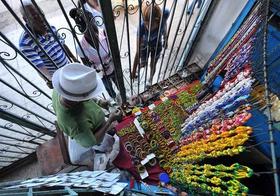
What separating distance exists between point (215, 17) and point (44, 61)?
83.9 inches

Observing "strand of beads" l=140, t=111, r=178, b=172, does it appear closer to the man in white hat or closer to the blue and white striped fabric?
the man in white hat

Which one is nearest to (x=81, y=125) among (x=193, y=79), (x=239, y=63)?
(x=239, y=63)

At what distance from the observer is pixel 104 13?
1.83 m

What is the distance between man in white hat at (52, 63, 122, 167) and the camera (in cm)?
198

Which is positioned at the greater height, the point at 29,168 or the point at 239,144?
the point at 29,168

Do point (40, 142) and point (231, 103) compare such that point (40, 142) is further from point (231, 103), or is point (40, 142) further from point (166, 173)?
point (231, 103)

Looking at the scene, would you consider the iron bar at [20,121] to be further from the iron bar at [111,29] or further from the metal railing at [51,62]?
the iron bar at [111,29]

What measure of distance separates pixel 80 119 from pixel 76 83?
0.38 meters

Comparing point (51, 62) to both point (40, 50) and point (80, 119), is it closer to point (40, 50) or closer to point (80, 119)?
point (40, 50)

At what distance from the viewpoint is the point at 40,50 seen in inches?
103

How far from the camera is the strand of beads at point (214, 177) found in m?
1.50

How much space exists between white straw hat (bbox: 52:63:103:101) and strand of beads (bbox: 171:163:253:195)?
968 millimetres

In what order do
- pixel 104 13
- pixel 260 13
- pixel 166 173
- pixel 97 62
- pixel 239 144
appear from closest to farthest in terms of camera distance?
pixel 239 144
pixel 104 13
pixel 260 13
pixel 166 173
pixel 97 62

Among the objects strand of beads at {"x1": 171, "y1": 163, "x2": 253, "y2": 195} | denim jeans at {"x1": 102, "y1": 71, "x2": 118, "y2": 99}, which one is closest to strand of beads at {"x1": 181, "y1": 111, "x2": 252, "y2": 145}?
strand of beads at {"x1": 171, "y1": 163, "x2": 253, "y2": 195}
